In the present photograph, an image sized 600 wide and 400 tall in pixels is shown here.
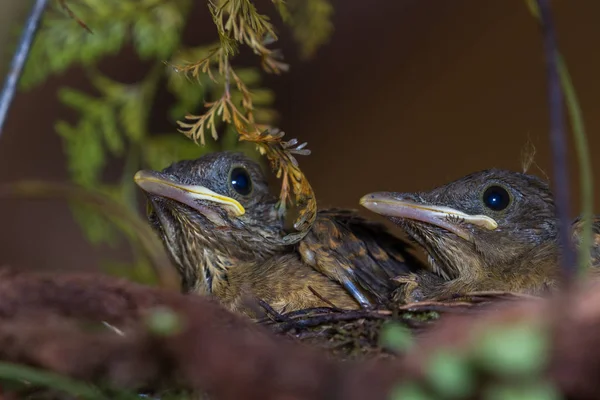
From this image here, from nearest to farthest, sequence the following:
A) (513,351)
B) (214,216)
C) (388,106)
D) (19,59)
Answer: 1. (513,351)
2. (19,59)
3. (214,216)
4. (388,106)

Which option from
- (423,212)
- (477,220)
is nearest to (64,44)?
(423,212)

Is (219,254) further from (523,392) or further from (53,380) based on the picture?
(523,392)

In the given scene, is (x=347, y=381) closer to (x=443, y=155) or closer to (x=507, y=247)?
(x=507, y=247)

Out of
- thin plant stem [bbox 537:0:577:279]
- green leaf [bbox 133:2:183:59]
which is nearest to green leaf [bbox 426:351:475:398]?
thin plant stem [bbox 537:0:577:279]

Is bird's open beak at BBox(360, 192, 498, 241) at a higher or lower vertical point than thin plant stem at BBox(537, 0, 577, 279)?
higher

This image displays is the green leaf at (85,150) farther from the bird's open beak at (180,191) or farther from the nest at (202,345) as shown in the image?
the nest at (202,345)

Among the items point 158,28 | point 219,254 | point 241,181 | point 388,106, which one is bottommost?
point 219,254

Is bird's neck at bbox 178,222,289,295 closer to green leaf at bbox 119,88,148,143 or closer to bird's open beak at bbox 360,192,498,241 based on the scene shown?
bird's open beak at bbox 360,192,498,241
